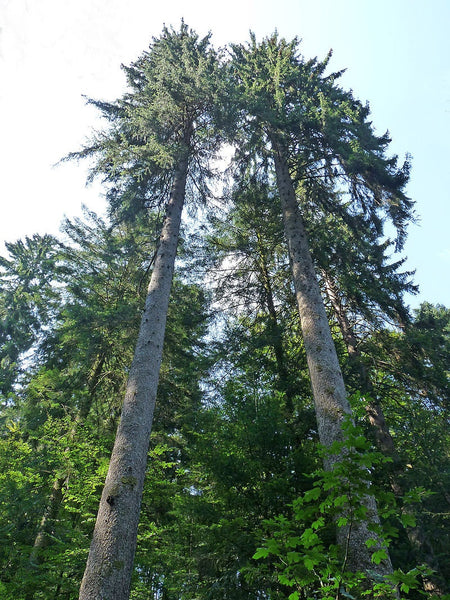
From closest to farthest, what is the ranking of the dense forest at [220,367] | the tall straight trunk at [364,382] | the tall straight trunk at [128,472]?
the tall straight trunk at [128,472], the dense forest at [220,367], the tall straight trunk at [364,382]

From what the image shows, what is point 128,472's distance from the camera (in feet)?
17.9

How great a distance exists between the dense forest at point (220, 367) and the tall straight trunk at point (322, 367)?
0.04 metres

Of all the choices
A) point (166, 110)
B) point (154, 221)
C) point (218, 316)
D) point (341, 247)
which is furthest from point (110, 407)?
point (166, 110)


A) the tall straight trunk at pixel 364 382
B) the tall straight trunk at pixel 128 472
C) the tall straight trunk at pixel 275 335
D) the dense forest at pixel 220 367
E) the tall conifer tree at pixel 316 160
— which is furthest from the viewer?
the tall straight trunk at pixel 275 335

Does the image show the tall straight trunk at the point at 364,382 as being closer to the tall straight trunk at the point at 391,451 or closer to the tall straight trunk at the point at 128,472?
the tall straight trunk at the point at 391,451

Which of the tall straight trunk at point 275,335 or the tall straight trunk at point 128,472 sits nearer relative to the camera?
the tall straight trunk at point 128,472

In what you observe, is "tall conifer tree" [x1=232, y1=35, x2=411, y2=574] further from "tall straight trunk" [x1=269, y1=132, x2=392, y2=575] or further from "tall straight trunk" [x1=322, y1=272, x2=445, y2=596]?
"tall straight trunk" [x1=322, y1=272, x2=445, y2=596]

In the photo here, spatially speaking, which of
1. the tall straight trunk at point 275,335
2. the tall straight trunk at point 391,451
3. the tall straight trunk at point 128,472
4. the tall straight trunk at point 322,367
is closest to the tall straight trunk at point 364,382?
the tall straight trunk at point 391,451

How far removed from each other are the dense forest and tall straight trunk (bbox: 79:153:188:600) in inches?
1.1

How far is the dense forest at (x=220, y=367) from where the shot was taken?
5.67 metres

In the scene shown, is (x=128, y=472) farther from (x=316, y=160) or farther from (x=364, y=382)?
(x=316, y=160)

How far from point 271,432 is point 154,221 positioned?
27.4 ft

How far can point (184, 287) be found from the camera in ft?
41.2

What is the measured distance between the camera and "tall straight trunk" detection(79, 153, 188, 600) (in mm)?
4492
